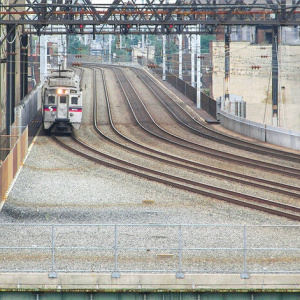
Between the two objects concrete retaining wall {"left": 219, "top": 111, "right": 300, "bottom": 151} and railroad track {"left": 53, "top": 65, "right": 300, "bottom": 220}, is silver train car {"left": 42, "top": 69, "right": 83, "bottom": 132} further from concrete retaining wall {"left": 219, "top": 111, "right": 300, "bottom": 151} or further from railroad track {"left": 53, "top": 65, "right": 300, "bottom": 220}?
concrete retaining wall {"left": 219, "top": 111, "right": 300, "bottom": 151}

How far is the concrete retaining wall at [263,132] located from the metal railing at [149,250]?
18.2 meters

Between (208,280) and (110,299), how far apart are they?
2.21m

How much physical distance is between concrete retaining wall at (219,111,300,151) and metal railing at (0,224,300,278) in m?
18.2

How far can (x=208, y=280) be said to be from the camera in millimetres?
15977

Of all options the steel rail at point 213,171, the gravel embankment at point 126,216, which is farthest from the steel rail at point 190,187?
the steel rail at point 213,171

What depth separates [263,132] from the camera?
42.8 meters

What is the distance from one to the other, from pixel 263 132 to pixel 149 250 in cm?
2488

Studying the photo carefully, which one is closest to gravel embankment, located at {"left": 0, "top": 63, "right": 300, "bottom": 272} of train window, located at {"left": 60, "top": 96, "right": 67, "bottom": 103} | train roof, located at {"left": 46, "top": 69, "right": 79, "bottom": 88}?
train window, located at {"left": 60, "top": 96, "right": 67, "bottom": 103}

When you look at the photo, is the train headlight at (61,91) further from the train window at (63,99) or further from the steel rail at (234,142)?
the steel rail at (234,142)

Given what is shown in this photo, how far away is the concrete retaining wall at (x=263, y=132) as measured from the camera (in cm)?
3959

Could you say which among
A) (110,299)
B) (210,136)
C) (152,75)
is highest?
(152,75)

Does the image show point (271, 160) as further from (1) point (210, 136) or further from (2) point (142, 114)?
(2) point (142, 114)

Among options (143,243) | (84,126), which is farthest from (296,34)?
(143,243)

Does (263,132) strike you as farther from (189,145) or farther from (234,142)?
(189,145)
